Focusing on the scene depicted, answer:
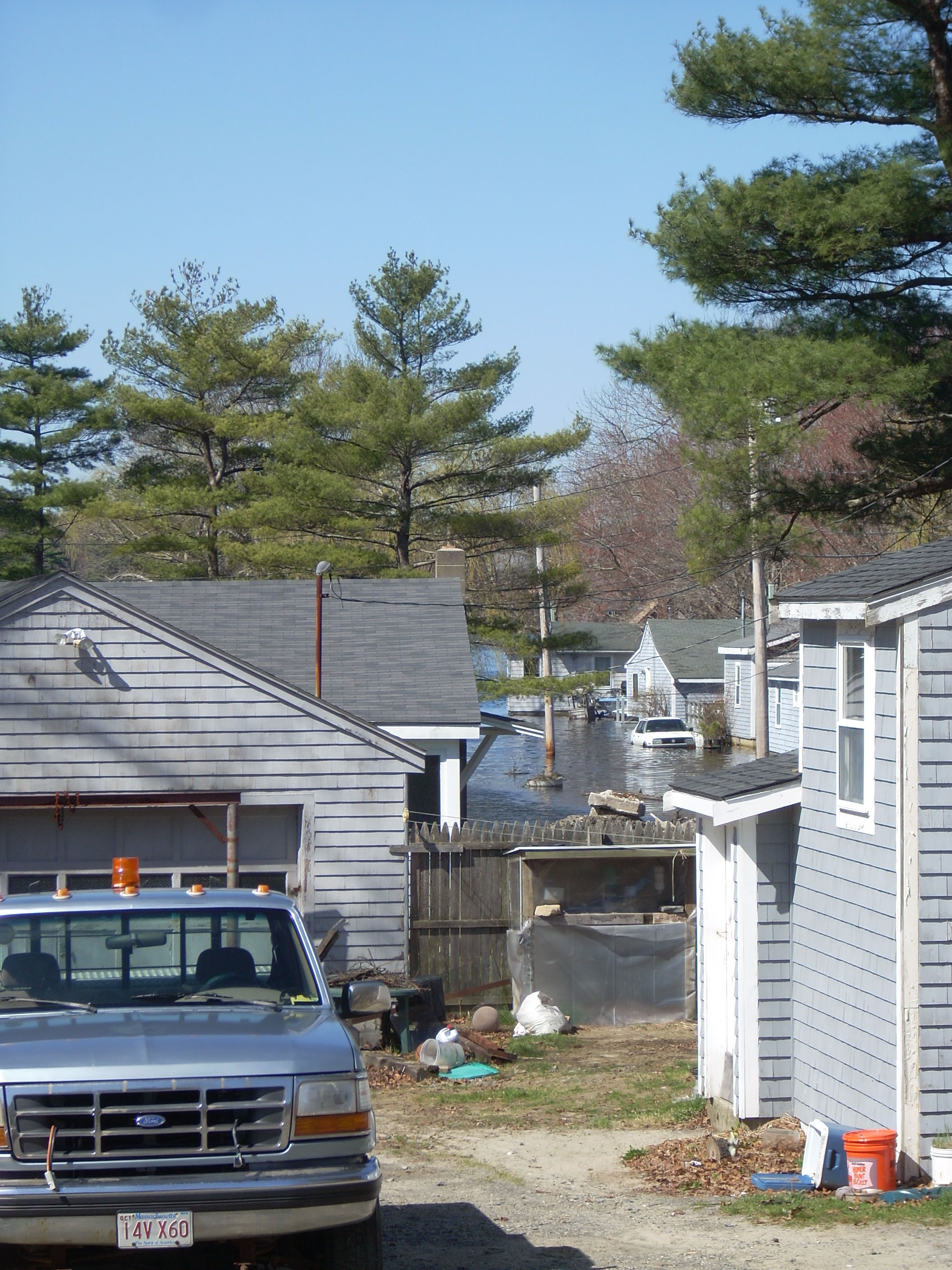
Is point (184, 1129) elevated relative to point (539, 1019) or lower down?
elevated

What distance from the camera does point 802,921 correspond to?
9117 mm

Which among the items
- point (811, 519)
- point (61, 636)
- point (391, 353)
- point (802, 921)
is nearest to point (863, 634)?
point (802, 921)

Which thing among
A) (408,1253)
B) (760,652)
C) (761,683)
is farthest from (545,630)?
(408,1253)

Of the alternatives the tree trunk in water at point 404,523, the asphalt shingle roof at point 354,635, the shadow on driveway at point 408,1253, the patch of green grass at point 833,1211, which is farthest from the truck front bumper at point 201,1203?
the tree trunk in water at point 404,523

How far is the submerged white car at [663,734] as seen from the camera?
50750 millimetres

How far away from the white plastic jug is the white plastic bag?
5.01ft

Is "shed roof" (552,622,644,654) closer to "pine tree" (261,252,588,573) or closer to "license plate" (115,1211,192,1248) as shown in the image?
"pine tree" (261,252,588,573)

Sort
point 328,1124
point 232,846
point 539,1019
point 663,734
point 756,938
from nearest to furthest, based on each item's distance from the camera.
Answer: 1. point 328,1124
2. point 756,938
3. point 539,1019
4. point 232,846
5. point 663,734

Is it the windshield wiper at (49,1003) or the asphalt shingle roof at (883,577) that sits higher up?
the asphalt shingle roof at (883,577)

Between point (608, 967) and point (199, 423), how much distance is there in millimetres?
24547

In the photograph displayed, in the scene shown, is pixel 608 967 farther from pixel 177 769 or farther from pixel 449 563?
pixel 449 563

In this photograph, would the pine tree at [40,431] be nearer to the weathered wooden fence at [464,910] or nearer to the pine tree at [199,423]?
the pine tree at [199,423]

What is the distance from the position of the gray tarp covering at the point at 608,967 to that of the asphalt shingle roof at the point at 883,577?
546cm

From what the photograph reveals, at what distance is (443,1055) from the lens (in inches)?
456
